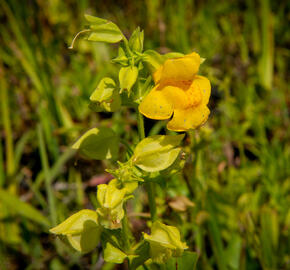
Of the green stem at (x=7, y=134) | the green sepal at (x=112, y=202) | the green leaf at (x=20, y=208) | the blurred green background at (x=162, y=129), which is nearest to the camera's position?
the green sepal at (x=112, y=202)

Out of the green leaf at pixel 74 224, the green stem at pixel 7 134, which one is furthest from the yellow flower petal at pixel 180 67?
the green stem at pixel 7 134

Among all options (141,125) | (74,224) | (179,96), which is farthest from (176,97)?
(74,224)

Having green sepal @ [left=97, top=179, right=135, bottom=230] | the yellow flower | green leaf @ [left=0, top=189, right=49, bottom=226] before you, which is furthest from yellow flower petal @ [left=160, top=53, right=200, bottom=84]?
green leaf @ [left=0, top=189, right=49, bottom=226]

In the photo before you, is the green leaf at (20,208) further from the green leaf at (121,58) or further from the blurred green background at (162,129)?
the green leaf at (121,58)

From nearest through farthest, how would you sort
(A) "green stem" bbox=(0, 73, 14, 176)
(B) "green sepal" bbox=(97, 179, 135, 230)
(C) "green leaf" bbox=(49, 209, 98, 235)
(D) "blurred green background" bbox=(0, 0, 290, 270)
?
(B) "green sepal" bbox=(97, 179, 135, 230), (C) "green leaf" bbox=(49, 209, 98, 235), (D) "blurred green background" bbox=(0, 0, 290, 270), (A) "green stem" bbox=(0, 73, 14, 176)

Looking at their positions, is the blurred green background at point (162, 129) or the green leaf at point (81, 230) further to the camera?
the blurred green background at point (162, 129)

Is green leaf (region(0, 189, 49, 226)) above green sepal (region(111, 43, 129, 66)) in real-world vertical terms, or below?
below

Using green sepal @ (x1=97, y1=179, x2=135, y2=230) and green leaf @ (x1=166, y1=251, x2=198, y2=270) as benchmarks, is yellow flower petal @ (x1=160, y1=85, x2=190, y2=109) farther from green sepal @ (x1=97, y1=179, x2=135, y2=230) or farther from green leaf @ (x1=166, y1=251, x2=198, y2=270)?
green leaf @ (x1=166, y1=251, x2=198, y2=270)
